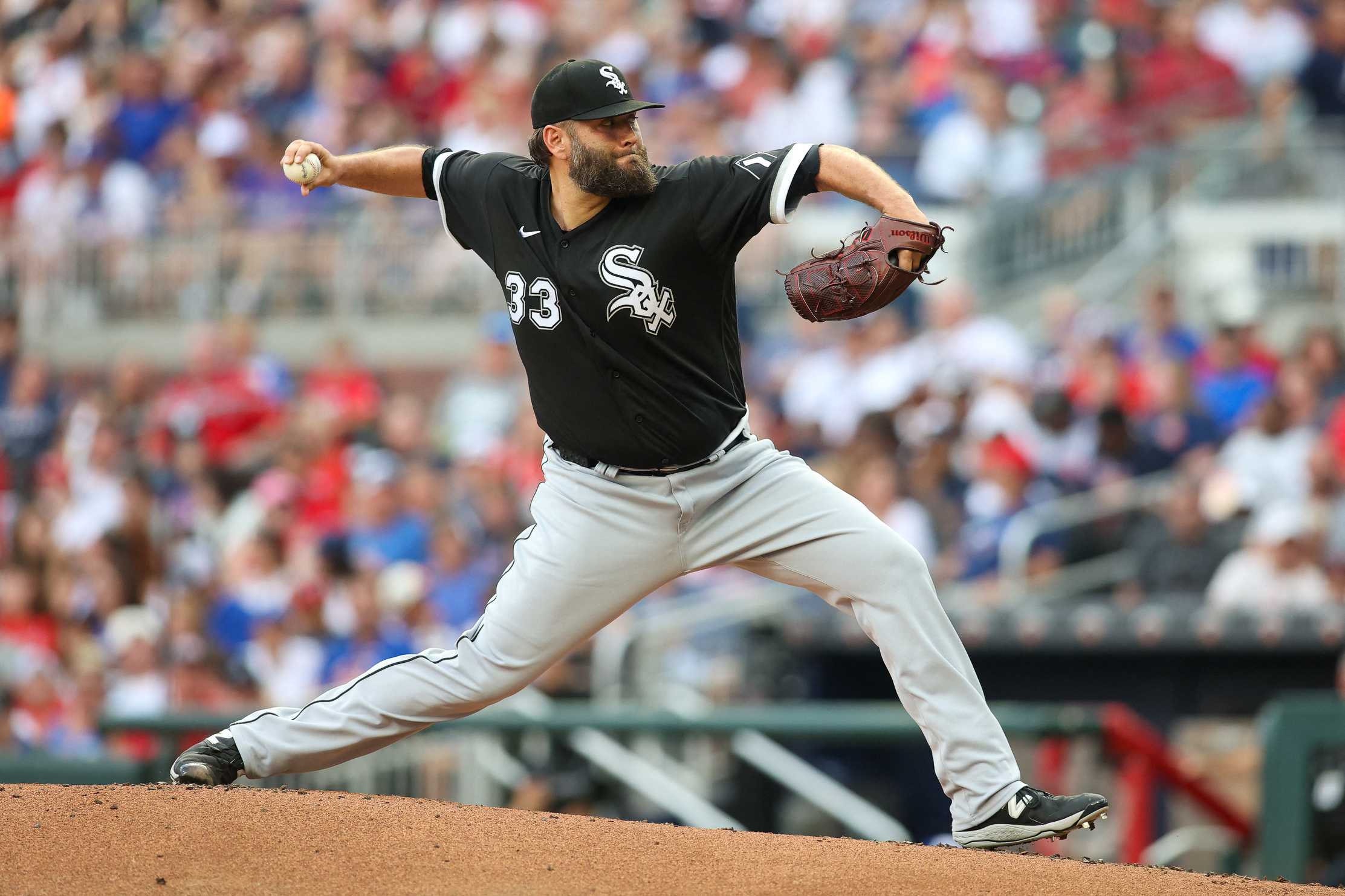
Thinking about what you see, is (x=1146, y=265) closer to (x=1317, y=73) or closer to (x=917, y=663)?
(x=1317, y=73)

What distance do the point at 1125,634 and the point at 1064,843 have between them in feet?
3.14

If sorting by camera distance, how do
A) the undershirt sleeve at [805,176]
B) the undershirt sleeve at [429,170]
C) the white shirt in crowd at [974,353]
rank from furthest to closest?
the white shirt in crowd at [974,353] < the undershirt sleeve at [429,170] < the undershirt sleeve at [805,176]

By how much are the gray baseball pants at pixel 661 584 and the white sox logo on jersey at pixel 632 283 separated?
398 millimetres

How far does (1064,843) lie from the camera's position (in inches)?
260

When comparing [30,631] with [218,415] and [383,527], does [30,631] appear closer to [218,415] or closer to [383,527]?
[218,415]

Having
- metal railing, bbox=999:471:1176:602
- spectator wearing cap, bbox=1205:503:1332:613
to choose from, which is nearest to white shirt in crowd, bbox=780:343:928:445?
metal railing, bbox=999:471:1176:602

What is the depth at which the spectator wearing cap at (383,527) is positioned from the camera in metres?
8.30

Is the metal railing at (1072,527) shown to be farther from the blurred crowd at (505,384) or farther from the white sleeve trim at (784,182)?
the white sleeve trim at (784,182)

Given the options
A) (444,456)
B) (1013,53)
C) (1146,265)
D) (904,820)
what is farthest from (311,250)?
(904,820)

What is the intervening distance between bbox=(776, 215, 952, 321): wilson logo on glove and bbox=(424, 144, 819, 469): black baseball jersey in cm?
15

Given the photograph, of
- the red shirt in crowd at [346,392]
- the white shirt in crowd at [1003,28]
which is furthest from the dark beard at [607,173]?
the white shirt in crowd at [1003,28]

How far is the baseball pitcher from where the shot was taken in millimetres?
3432

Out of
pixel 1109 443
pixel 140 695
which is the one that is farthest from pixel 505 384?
pixel 1109 443

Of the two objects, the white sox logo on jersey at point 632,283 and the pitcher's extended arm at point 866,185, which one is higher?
the pitcher's extended arm at point 866,185
